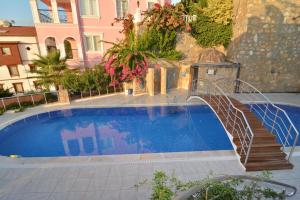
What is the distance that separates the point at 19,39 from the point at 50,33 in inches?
185

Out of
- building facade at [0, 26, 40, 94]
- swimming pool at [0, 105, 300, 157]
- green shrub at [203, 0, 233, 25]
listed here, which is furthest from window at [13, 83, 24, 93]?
green shrub at [203, 0, 233, 25]

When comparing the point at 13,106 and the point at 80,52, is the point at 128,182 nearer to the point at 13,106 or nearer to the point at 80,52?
the point at 13,106

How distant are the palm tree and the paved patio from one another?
5.65m

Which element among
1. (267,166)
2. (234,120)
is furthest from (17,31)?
(267,166)

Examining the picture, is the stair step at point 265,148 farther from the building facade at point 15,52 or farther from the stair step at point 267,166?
the building facade at point 15,52

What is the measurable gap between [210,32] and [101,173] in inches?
485

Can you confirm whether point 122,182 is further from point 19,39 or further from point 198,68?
point 19,39

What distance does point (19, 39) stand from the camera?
54.9 feet

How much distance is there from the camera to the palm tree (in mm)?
9875

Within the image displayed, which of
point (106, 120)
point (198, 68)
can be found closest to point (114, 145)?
point (106, 120)

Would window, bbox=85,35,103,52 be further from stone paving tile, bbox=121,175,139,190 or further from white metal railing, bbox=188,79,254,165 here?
stone paving tile, bbox=121,175,139,190

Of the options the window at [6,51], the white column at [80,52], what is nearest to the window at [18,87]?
the window at [6,51]

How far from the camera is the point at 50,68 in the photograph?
392 inches

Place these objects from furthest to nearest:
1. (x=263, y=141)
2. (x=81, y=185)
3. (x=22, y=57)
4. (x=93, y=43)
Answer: (x=22, y=57), (x=93, y=43), (x=263, y=141), (x=81, y=185)
